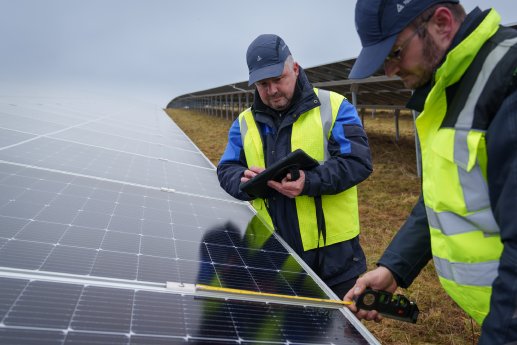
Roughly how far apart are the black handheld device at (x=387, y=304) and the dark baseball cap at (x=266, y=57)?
4.98 feet

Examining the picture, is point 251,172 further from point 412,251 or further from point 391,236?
point 391,236

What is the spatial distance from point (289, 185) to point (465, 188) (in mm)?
1293

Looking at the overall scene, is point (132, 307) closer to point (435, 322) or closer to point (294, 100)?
point (294, 100)

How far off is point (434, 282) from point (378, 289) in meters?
3.43

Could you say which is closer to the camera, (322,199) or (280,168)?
(280,168)

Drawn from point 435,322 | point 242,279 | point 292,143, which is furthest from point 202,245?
point 435,322

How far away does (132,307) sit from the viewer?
182 cm

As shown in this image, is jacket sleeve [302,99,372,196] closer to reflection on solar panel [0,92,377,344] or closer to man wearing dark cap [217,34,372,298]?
man wearing dark cap [217,34,372,298]

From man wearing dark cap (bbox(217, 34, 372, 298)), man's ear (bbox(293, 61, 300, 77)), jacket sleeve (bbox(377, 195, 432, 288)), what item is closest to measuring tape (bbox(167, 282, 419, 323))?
jacket sleeve (bbox(377, 195, 432, 288))

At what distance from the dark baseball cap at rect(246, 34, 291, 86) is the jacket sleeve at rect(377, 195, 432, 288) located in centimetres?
130

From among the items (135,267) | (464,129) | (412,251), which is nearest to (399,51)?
(464,129)

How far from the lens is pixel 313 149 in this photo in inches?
116

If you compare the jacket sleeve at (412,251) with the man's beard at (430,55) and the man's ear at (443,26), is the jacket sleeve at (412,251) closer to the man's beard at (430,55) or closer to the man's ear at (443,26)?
the man's beard at (430,55)

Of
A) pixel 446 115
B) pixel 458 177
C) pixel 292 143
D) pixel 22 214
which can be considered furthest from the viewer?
pixel 292 143
